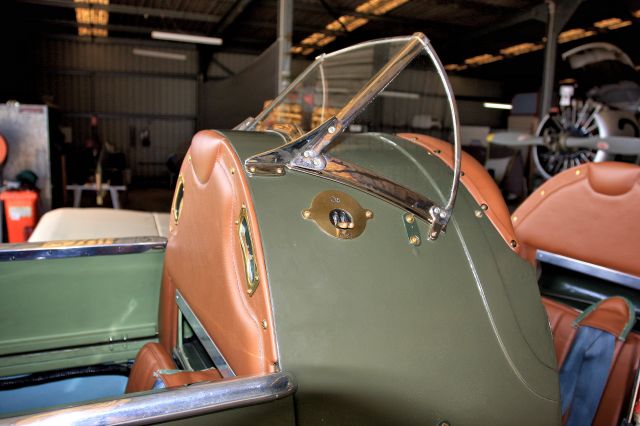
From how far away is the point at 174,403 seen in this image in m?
0.63

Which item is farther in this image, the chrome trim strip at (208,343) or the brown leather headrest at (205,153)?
the brown leather headrest at (205,153)

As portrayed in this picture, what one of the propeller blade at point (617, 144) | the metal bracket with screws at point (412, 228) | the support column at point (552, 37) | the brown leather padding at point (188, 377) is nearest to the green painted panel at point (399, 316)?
the metal bracket with screws at point (412, 228)

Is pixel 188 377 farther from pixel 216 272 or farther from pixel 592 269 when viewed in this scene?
pixel 592 269

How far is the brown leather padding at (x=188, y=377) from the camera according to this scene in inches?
39.6

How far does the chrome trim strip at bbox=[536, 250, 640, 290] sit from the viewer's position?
1528 mm

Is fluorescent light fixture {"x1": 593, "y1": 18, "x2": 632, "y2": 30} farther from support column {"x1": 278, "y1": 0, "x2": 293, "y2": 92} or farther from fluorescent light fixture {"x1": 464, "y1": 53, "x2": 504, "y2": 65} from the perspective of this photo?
support column {"x1": 278, "y1": 0, "x2": 293, "y2": 92}

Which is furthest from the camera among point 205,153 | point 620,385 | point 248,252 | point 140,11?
point 140,11

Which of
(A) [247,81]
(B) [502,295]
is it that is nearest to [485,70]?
(A) [247,81]

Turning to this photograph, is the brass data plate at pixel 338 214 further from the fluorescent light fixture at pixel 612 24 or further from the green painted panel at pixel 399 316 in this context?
the fluorescent light fixture at pixel 612 24

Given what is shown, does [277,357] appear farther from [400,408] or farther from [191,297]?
[191,297]

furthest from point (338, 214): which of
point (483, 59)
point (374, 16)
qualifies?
point (483, 59)

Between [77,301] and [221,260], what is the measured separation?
85 centimetres

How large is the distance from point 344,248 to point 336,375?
0.22 metres

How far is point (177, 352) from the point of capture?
130 centimetres
